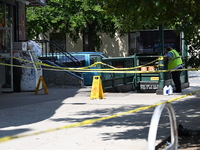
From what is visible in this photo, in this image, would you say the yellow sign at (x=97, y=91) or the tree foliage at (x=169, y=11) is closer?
the tree foliage at (x=169, y=11)

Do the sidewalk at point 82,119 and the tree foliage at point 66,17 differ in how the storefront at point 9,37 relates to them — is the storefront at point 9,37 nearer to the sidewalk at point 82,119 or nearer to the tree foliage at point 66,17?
the sidewalk at point 82,119

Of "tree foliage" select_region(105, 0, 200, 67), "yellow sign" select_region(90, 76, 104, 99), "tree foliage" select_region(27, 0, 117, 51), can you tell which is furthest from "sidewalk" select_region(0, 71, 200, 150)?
"tree foliage" select_region(27, 0, 117, 51)

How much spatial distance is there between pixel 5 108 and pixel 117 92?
236 inches

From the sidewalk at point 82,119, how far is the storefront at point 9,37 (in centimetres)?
167

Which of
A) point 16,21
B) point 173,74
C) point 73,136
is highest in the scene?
point 16,21

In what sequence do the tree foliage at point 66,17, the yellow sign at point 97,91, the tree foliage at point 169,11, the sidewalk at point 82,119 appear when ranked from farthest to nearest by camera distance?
the tree foliage at point 66,17 → the yellow sign at point 97,91 → the sidewalk at point 82,119 → the tree foliage at point 169,11

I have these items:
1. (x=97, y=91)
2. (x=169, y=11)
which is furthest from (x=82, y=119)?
(x=97, y=91)

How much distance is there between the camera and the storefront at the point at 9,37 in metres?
18.3


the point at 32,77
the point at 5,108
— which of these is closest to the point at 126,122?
the point at 5,108

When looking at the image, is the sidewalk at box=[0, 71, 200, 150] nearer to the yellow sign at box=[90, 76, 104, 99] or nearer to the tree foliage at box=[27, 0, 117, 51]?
the yellow sign at box=[90, 76, 104, 99]

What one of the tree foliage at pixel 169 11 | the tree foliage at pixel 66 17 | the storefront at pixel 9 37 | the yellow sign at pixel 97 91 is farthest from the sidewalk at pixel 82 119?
the tree foliage at pixel 66 17

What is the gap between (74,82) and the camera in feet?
70.8

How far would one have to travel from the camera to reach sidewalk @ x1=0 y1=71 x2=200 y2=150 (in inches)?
314

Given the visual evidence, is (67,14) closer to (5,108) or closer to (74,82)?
(74,82)
